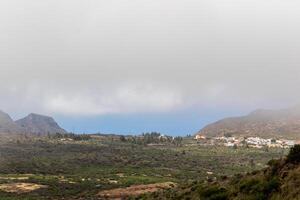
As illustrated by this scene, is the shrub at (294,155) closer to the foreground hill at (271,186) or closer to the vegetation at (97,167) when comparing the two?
the foreground hill at (271,186)

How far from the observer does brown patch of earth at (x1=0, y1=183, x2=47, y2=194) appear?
102 m

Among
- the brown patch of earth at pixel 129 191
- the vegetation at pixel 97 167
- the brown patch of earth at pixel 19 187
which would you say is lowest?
the brown patch of earth at pixel 129 191

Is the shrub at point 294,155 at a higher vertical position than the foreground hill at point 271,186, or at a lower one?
higher

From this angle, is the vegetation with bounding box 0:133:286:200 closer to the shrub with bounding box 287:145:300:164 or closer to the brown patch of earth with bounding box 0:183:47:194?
the brown patch of earth with bounding box 0:183:47:194

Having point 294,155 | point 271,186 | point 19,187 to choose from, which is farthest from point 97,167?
point 271,186

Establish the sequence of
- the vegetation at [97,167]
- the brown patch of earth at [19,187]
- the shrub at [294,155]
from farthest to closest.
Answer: the vegetation at [97,167] → the brown patch of earth at [19,187] → the shrub at [294,155]

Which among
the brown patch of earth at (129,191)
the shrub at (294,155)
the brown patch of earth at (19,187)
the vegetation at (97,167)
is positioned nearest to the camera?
the shrub at (294,155)

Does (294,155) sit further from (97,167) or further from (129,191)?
(97,167)

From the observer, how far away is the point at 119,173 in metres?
135

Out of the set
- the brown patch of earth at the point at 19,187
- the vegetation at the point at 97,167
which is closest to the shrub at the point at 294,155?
the vegetation at the point at 97,167

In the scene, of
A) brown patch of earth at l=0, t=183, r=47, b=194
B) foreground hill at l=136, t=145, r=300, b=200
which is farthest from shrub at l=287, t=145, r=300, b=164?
brown patch of earth at l=0, t=183, r=47, b=194

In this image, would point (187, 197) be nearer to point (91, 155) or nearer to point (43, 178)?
point (43, 178)

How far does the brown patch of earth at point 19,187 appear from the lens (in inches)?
4008

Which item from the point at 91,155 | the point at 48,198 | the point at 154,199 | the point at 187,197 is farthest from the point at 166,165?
the point at 187,197
